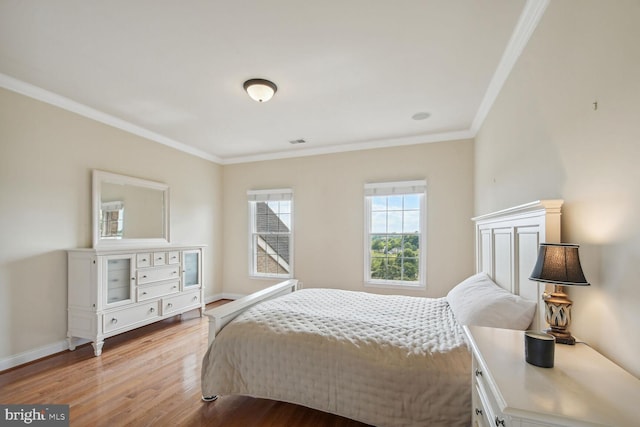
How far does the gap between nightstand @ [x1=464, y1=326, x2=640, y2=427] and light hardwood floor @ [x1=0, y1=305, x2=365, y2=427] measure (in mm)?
1307

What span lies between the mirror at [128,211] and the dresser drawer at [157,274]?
1.71ft

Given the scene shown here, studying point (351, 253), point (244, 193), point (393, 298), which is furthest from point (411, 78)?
point (244, 193)

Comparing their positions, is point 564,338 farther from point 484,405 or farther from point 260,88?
point 260,88

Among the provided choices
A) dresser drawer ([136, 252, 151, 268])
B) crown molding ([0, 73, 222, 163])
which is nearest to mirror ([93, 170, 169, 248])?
dresser drawer ([136, 252, 151, 268])

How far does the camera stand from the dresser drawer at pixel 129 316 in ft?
10.3

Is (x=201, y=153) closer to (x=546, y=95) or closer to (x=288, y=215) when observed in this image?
(x=288, y=215)

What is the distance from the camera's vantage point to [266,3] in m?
1.81

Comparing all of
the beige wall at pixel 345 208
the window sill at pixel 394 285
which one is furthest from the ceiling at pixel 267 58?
the window sill at pixel 394 285

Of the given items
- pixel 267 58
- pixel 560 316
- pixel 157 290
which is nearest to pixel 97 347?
A: pixel 157 290

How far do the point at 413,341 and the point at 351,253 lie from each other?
2.75m

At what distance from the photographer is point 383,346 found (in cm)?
185

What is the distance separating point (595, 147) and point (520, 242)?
0.85 metres

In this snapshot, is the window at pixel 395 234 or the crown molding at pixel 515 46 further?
the window at pixel 395 234

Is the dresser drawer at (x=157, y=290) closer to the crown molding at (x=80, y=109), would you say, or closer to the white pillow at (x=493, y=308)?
the crown molding at (x=80, y=109)
